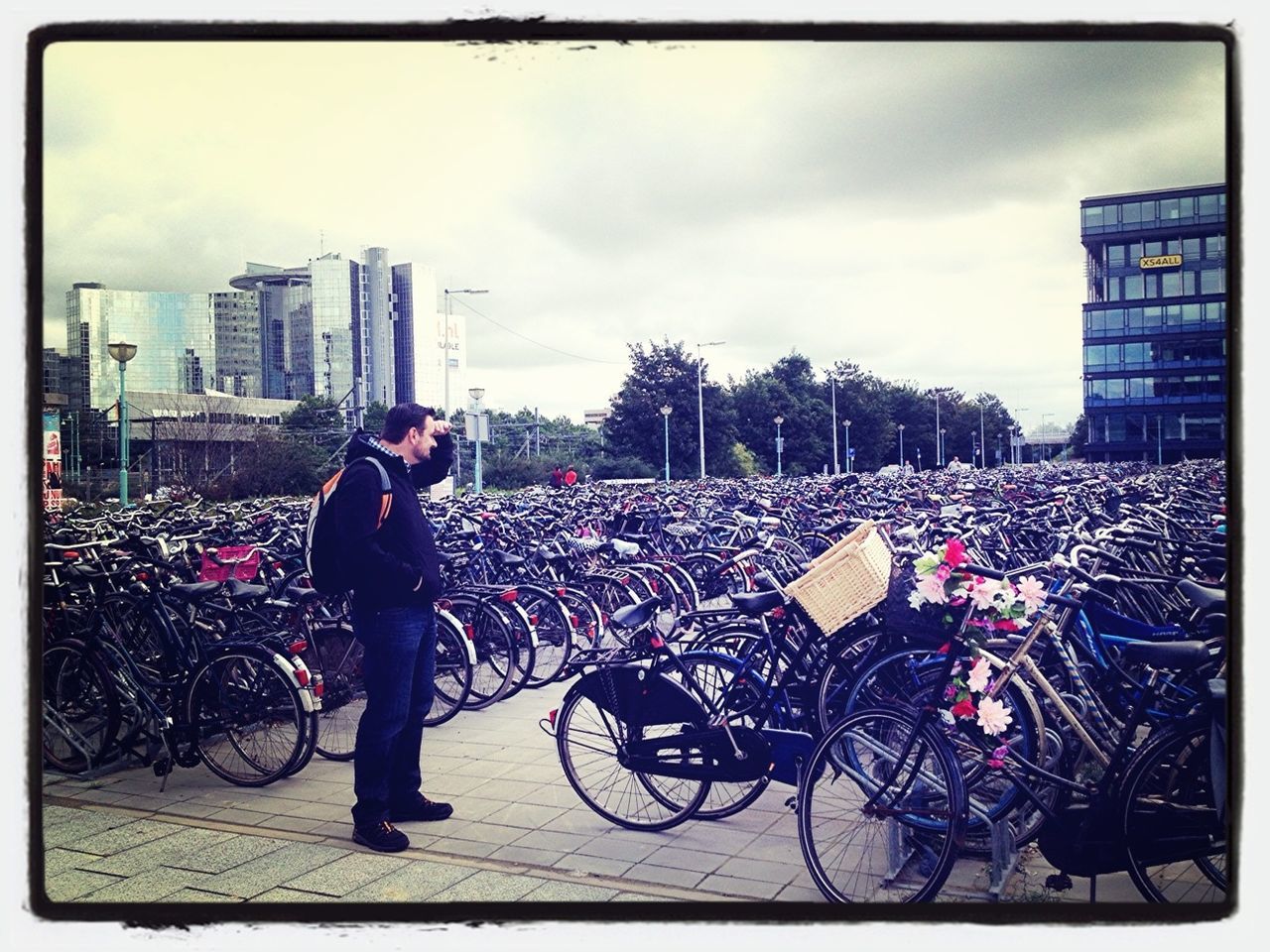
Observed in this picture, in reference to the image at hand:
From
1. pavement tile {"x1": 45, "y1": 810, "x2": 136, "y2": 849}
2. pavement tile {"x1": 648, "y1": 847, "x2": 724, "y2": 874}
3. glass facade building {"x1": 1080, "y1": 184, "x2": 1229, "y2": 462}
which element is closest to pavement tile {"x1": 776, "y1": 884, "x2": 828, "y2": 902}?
pavement tile {"x1": 648, "y1": 847, "x2": 724, "y2": 874}

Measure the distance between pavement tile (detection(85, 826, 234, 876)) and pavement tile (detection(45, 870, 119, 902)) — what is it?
47mm

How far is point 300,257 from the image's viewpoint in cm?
414

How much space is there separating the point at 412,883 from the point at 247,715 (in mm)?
1323

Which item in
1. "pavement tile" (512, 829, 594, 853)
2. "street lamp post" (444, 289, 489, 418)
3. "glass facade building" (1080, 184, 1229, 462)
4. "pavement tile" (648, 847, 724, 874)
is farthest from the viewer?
"street lamp post" (444, 289, 489, 418)

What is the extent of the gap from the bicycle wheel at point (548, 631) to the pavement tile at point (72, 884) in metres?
2.67

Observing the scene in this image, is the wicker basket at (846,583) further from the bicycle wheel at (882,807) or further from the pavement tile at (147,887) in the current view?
the pavement tile at (147,887)

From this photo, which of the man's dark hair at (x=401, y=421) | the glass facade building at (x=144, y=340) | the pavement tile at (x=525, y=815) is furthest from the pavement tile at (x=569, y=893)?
the glass facade building at (x=144, y=340)

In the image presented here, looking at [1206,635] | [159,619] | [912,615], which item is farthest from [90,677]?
[1206,635]

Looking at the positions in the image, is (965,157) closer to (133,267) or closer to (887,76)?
(887,76)

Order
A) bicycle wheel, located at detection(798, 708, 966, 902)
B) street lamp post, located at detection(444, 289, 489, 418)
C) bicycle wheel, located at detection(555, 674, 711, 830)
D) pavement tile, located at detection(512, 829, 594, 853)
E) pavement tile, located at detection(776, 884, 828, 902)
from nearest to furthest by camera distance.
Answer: bicycle wheel, located at detection(798, 708, 966, 902) < pavement tile, located at detection(776, 884, 828, 902) < pavement tile, located at detection(512, 829, 594, 853) < bicycle wheel, located at detection(555, 674, 711, 830) < street lamp post, located at detection(444, 289, 489, 418)

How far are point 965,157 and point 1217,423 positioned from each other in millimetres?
1204

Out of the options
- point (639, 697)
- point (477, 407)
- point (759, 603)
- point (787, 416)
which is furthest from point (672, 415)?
point (639, 697)

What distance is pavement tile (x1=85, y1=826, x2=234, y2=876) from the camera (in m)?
3.80

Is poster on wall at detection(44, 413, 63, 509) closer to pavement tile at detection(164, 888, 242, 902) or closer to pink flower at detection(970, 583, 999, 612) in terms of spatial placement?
pavement tile at detection(164, 888, 242, 902)
